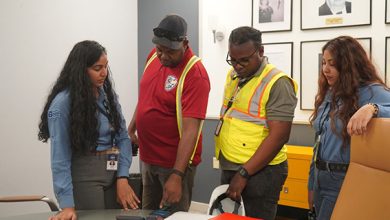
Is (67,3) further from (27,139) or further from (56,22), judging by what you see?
(27,139)

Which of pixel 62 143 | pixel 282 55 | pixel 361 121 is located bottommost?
pixel 62 143

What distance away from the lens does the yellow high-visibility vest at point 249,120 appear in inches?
72.9

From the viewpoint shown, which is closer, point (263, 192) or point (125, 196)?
point (125, 196)

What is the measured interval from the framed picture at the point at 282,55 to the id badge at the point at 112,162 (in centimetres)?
221

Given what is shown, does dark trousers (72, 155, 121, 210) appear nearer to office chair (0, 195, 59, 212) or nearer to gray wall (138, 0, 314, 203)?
office chair (0, 195, 59, 212)

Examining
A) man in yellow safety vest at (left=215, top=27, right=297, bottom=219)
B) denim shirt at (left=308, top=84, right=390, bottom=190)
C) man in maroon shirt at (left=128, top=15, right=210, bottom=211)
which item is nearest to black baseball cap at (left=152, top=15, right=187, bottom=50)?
man in maroon shirt at (left=128, top=15, right=210, bottom=211)

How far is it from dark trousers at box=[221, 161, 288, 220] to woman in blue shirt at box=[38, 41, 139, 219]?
53 cm

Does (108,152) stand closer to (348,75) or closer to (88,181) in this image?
(88,181)

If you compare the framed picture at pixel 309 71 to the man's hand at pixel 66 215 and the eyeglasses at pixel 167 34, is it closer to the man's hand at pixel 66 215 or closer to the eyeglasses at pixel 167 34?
the eyeglasses at pixel 167 34

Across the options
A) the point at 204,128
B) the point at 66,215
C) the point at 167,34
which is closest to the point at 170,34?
the point at 167,34

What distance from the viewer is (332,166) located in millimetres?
1745

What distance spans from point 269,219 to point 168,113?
27.7 inches

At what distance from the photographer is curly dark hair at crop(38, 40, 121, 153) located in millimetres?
1629

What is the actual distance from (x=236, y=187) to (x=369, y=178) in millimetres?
624
